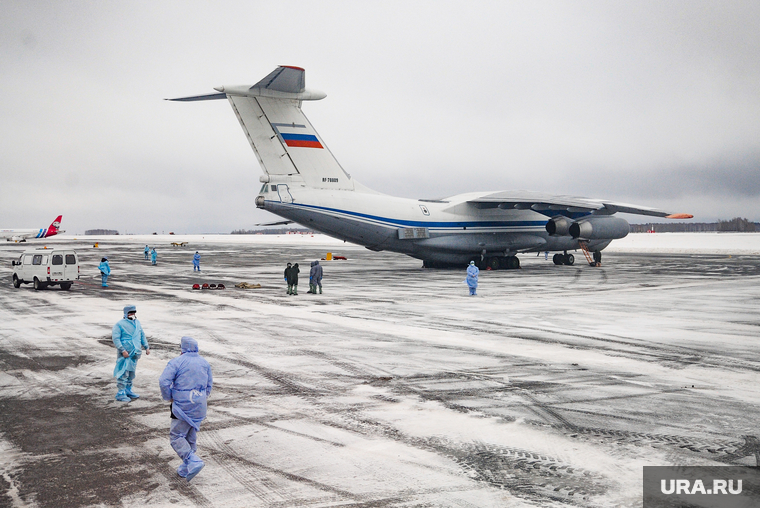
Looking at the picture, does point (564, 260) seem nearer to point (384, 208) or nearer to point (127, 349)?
point (384, 208)

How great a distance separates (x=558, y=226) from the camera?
115 ft

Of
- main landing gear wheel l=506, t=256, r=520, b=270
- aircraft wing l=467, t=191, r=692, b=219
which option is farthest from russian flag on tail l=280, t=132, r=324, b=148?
main landing gear wheel l=506, t=256, r=520, b=270

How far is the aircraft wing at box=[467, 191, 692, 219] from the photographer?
107 ft

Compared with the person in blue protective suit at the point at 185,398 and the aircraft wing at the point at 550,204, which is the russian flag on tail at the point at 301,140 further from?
the person in blue protective suit at the point at 185,398

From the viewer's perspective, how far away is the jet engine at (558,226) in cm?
3503

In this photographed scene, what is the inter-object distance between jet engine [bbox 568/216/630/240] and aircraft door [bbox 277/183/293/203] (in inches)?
616

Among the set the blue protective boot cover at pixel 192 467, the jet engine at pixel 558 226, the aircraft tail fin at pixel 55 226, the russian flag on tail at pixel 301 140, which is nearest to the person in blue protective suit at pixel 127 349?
the blue protective boot cover at pixel 192 467

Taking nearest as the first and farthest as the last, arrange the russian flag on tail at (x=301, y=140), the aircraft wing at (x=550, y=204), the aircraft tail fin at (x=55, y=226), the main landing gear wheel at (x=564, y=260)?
the russian flag on tail at (x=301, y=140)
the aircraft wing at (x=550, y=204)
the main landing gear wheel at (x=564, y=260)
the aircraft tail fin at (x=55, y=226)

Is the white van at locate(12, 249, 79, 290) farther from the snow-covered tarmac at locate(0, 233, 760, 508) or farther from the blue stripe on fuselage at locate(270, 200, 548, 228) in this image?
the blue stripe on fuselage at locate(270, 200, 548, 228)

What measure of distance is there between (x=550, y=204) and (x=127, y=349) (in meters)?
27.0

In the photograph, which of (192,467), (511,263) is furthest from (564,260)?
(192,467)

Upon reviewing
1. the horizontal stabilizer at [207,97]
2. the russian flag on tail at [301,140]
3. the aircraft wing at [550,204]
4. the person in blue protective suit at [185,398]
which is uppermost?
the horizontal stabilizer at [207,97]

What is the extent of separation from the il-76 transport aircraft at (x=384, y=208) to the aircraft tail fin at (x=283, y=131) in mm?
45

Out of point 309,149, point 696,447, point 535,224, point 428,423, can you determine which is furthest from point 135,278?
point 696,447
